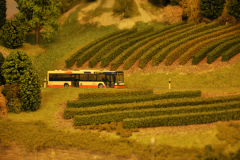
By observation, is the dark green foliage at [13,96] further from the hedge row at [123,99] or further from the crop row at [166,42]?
the crop row at [166,42]

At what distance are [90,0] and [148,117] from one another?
54.2m

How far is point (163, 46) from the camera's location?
171ft

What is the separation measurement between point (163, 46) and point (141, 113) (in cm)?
2379

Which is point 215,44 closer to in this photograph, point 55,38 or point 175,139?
point 175,139

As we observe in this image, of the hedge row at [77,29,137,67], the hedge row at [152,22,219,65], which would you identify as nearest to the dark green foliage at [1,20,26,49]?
the hedge row at [77,29,137,67]

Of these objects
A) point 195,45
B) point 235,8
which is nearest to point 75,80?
point 195,45

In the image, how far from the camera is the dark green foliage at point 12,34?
181 ft

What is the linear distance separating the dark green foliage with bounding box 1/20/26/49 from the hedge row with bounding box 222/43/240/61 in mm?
33383

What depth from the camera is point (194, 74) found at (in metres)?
44.9

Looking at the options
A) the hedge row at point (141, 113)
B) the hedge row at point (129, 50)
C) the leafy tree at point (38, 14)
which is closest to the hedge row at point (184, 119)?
the hedge row at point (141, 113)

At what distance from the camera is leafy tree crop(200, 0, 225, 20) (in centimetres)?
5878

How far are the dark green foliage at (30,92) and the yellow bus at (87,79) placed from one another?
9.86 metres

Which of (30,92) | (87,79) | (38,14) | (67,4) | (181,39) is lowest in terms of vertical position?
(30,92)

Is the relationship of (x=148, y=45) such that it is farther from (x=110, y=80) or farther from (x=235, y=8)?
(x=235, y=8)
